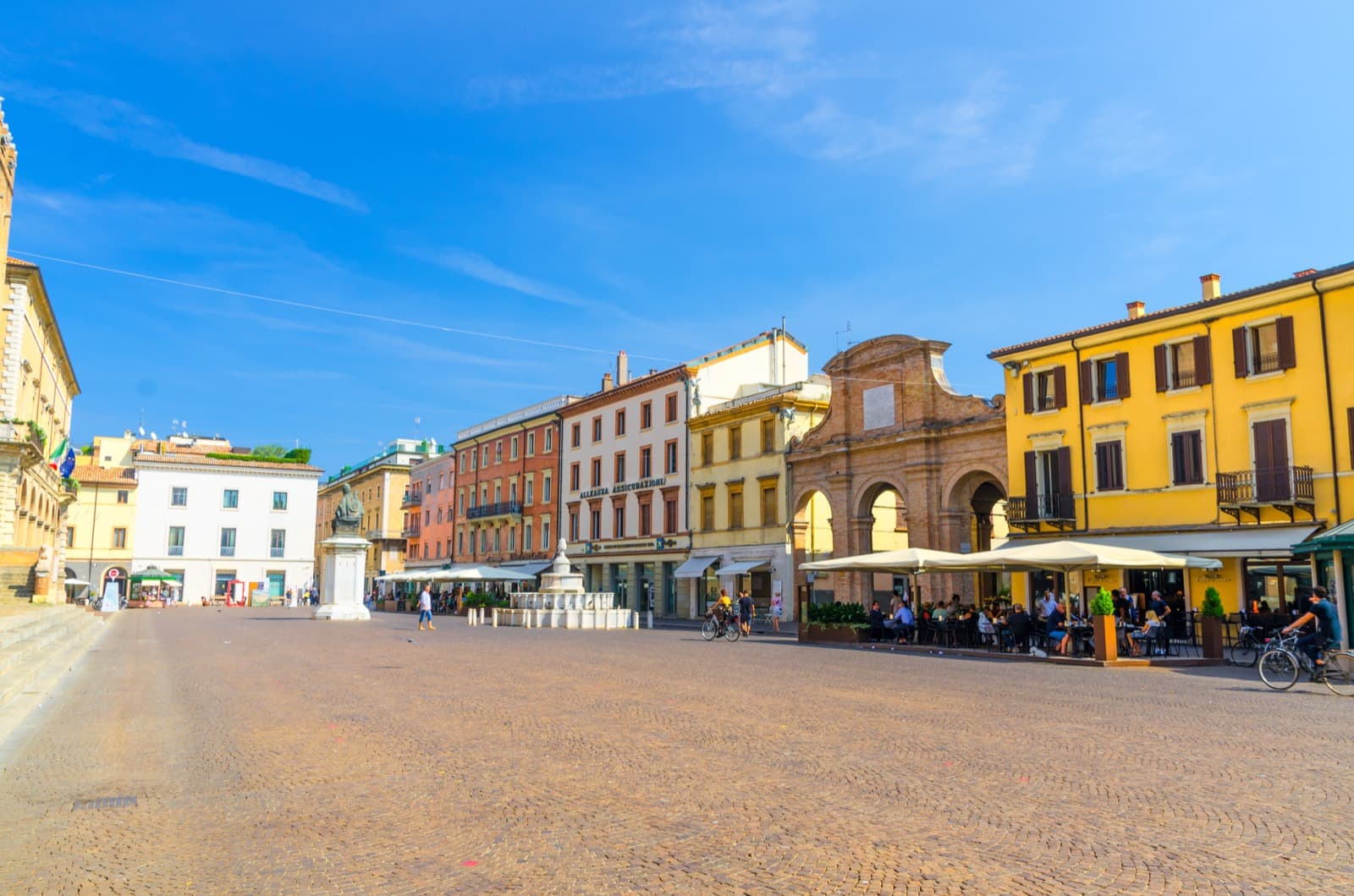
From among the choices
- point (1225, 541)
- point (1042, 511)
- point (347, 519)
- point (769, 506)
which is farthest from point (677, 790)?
point (347, 519)

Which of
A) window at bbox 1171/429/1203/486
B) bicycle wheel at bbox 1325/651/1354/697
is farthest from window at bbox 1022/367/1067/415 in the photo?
bicycle wheel at bbox 1325/651/1354/697

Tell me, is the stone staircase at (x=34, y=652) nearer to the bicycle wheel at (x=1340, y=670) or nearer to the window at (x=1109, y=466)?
the bicycle wheel at (x=1340, y=670)

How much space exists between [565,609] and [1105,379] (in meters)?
20.8

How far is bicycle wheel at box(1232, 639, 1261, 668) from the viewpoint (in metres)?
21.9

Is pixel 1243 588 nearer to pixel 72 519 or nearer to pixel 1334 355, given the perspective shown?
pixel 1334 355

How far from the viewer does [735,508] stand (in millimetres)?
48938

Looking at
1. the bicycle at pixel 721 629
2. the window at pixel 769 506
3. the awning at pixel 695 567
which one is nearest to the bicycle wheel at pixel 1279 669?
the bicycle at pixel 721 629

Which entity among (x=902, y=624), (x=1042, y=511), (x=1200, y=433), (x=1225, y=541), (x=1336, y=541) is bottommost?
(x=902, y=624)

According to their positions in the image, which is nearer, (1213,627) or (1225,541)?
(1213,627)

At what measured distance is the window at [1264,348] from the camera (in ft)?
92.5

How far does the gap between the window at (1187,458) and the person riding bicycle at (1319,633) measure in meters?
14.4

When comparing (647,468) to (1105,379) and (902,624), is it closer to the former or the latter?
(1105,379)

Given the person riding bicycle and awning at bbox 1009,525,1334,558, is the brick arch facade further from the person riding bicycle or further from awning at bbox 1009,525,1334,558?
the person riding bicycle

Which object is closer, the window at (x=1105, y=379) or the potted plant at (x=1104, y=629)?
the potted plant at (x=1104, y=629)
